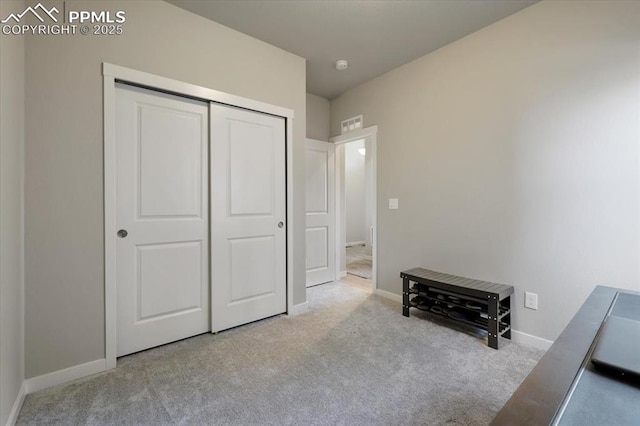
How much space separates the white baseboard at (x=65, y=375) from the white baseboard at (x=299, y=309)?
1490 millimetres

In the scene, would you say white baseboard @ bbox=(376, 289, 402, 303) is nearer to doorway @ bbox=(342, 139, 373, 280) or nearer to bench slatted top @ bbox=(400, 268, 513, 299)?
bench slatted top @ bbox=(400, 268, 513, 299)

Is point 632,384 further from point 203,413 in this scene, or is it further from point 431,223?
point 431,223

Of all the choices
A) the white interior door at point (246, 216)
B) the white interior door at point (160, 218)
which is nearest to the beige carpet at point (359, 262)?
the white interior door at point (246, 216)

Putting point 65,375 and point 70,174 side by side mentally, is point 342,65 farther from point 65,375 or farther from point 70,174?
point 65,375

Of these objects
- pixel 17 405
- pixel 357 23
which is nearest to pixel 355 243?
pixel 357 23

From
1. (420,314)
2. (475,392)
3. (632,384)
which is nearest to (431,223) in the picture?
(420,314)

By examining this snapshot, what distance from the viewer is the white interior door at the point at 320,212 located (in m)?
3.85

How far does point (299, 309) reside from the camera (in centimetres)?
290

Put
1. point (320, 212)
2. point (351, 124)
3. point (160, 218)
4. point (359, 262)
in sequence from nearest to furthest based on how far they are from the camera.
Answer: point (160, 218) < point (351, 124) < point (320, 212) < point (359, 262)

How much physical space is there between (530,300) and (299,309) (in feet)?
6.50

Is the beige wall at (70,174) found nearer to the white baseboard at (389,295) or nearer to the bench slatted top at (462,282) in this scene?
the bench slatted top at (462,282)

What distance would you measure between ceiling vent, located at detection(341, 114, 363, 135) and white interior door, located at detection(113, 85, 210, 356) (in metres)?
1.99

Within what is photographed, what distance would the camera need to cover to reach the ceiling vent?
371 cm

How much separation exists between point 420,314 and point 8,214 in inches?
121
